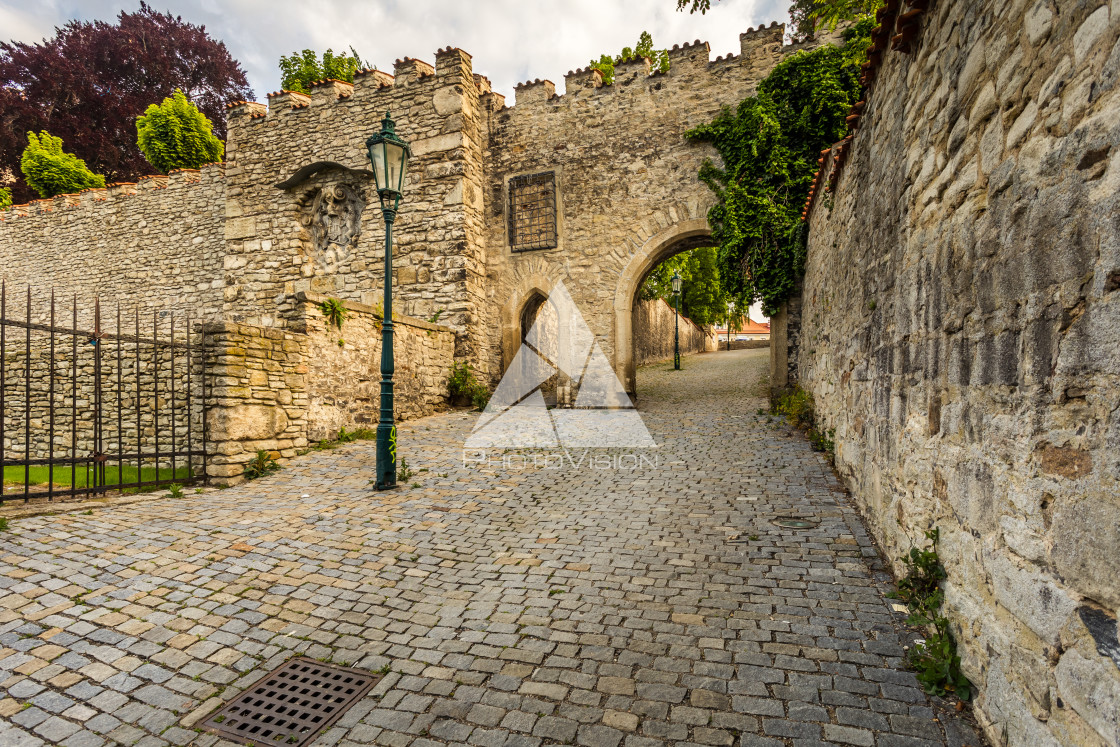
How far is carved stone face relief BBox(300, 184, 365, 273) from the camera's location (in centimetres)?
1284

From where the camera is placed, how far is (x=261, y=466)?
6516mm

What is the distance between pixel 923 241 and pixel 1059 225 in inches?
50.0

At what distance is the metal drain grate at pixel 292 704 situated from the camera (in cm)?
222

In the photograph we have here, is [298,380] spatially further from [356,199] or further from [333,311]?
[356,199]

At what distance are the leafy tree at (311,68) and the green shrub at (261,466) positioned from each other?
19.5 m

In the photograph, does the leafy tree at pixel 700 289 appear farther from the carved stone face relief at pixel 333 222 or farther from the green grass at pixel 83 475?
the green grass at pixel 83 475

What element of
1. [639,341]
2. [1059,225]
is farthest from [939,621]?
[639,341]

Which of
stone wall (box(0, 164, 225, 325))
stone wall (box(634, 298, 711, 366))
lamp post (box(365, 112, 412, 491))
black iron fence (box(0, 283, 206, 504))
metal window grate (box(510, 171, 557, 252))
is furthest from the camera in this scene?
stone wall (box(634, 298, 711, 366))

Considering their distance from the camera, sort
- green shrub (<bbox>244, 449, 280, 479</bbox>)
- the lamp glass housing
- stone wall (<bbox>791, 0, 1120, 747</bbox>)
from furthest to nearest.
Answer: green shrub (<bbox>244, 449, 280, 479</bbox>) → the lamp glass housing → stone wall (<bbox>791, 0, 1120, 747</bbox>)

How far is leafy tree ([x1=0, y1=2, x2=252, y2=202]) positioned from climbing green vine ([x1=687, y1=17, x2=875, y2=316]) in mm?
22340

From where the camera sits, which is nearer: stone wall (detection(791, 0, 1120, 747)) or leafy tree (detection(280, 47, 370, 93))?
stone wall (detection(791, 0, 1120, 747))

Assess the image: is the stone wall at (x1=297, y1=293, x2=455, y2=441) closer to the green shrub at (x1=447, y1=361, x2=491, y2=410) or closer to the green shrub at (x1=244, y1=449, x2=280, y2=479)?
the green shrub at (x1=447, y1=361, x2=491, y2=410)

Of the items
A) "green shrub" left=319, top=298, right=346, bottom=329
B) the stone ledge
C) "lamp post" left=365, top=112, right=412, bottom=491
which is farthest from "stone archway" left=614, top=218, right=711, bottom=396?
"lamp post" left=365, top=112, right=412, bottom=491

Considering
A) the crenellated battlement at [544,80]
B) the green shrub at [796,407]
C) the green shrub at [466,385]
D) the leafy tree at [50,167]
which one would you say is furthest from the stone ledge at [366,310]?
the leafy tree at [50,167]
